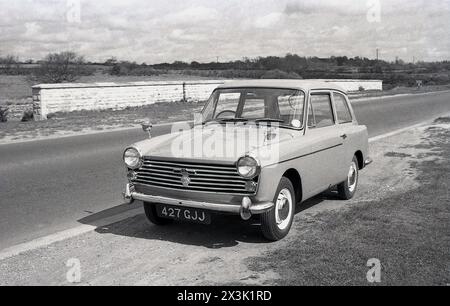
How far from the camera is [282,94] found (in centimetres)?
629

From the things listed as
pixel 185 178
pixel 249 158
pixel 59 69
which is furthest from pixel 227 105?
pixel 59 69

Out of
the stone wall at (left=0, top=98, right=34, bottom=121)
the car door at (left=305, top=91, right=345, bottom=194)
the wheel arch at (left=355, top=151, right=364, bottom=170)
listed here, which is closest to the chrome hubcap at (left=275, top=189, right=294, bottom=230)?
the car door at (left=305, top=91, right=345, bottom=194)

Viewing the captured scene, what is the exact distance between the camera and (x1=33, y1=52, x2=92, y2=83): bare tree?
35531mm

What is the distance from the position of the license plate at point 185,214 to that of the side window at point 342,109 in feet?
9.33

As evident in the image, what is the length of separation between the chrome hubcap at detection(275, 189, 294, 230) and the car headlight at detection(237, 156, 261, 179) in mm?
577

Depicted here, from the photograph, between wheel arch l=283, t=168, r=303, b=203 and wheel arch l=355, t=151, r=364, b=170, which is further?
wheel arch l=355, t=151, r=364, b=170

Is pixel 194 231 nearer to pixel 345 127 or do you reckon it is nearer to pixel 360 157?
pixel 345 127

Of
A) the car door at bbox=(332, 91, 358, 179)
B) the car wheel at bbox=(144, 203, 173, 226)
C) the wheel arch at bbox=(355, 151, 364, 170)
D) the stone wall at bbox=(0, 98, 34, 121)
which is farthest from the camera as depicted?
the stone wall at bbox=(0, 98, 34, 121)

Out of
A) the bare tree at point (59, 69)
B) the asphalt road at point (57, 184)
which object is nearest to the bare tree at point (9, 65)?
the bare tree at point (59, 69)

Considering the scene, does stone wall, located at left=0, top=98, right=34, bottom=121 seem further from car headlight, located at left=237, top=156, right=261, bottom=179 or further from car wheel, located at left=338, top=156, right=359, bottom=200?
car headlight, located at left=237, top=156, right=261, bottom=179

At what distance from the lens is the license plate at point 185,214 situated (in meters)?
5.16
